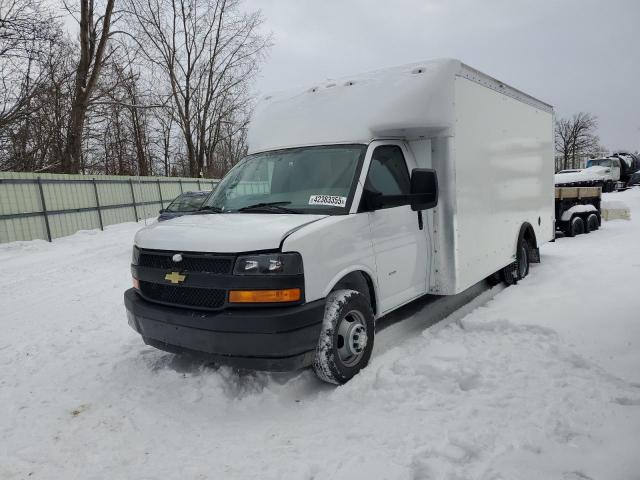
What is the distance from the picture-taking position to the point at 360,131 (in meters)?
4.47

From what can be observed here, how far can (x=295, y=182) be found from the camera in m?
4.43

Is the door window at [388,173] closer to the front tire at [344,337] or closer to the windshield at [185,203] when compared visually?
the front tire at [344,337]

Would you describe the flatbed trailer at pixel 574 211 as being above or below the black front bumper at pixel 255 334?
below

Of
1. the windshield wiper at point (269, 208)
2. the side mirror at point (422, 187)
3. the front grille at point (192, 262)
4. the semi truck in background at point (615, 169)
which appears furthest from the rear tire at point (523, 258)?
the semi truck in background at point (615, 169)

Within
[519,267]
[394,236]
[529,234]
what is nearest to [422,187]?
[394,236]

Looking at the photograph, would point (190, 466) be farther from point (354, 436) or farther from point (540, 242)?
point (540, 242)

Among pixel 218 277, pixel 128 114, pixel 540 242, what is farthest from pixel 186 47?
pixel 218 277

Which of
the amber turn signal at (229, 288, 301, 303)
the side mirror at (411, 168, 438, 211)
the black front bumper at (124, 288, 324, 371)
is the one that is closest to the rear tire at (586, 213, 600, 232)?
the side mirror at (411, 168, 438, 211)

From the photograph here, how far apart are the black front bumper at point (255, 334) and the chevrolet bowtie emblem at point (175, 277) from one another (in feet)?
0.82

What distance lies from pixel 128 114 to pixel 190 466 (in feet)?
109

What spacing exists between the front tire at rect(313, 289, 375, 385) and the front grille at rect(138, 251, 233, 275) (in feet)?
2.98

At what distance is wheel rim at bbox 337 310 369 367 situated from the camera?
3.87 meters

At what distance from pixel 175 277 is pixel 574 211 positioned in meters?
11.8

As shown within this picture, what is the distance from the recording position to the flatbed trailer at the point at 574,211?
483 inches
